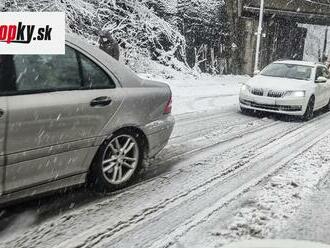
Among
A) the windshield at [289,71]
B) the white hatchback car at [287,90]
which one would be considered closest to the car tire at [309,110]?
the white hatchback car at [287,90]

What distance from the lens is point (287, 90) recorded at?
445 inches

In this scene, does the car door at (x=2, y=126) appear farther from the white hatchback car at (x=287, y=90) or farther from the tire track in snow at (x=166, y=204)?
the white hatchback car at (x=287, y=90)

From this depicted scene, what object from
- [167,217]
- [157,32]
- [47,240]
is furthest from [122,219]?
[157,32]

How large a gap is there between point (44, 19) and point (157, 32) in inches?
642

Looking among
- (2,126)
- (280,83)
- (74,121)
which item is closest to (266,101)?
(280,83)

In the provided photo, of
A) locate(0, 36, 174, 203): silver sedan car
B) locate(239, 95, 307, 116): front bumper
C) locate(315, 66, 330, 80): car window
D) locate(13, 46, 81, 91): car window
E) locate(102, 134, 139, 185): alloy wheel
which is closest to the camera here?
locate(0, 36, 174, 203): silver sedan car

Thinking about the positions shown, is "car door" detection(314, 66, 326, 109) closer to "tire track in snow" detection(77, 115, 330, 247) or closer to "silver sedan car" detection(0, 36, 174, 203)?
"tire track in snow" detection(77, 115, 330, 247)

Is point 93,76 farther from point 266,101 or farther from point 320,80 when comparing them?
point 320,80

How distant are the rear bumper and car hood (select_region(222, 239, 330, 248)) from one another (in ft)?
6.22

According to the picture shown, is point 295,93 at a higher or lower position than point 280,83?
lower

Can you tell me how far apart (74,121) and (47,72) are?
1.67 feet

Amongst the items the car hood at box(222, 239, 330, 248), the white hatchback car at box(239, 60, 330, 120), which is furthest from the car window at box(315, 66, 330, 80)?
the car hood at box(222, 239, 330, 248)

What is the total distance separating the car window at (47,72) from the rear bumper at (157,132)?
1145 millimetres

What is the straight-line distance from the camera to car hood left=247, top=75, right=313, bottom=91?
37.4 ft
